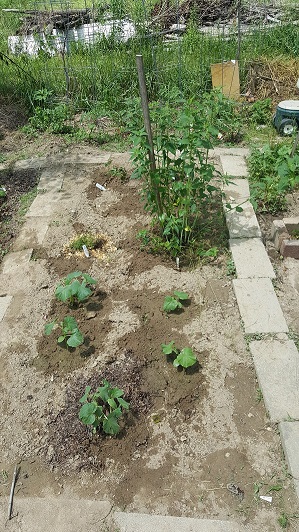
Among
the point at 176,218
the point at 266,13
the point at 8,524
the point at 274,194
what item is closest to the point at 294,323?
the point at 176,218

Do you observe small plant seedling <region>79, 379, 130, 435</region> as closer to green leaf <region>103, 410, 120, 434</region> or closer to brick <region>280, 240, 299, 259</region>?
green leaf <region>103, 410, 120, 434</region>

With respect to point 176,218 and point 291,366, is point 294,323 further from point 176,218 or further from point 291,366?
point 176,218

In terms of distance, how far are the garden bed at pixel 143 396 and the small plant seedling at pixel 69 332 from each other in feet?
0.31

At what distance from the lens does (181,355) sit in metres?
2.89

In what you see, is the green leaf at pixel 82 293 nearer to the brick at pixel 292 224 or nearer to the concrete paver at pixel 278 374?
the concrete paver at pixel 278 374

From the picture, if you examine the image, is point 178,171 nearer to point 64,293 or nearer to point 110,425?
point 64,293

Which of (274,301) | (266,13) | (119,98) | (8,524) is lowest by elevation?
(8,524)

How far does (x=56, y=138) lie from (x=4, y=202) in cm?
157

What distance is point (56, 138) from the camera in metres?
5.96

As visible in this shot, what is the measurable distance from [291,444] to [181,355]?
0.82 m

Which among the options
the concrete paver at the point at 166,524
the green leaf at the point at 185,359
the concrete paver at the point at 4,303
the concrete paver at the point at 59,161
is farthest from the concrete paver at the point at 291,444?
the concrete paver at the point at 59,161

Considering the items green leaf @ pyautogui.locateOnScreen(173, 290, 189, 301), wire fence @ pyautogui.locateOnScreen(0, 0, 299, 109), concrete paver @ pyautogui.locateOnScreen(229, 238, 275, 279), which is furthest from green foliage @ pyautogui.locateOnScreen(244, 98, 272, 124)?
green leaf @ pyautogui.locateOnScreen(173, 290, 189, 301)

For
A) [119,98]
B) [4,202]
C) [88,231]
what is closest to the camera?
[88,231]

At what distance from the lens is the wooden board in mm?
6273
